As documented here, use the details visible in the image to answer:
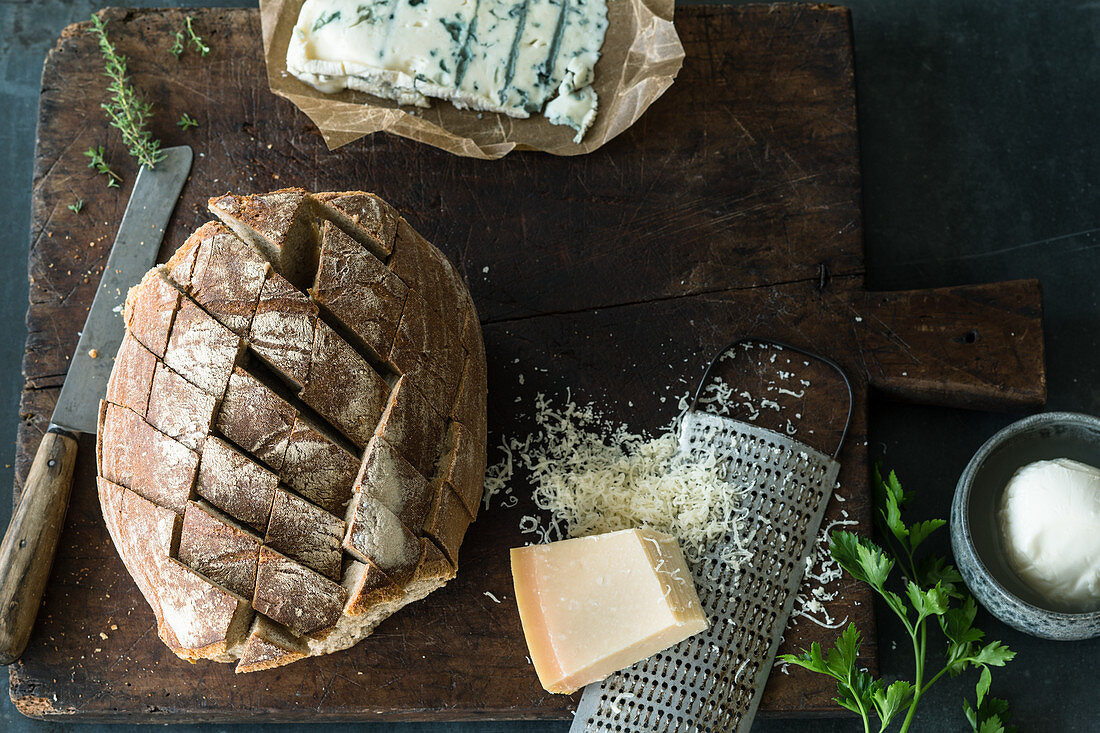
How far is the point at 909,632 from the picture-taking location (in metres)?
2.51

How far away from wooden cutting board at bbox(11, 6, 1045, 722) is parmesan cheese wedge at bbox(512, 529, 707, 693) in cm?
15

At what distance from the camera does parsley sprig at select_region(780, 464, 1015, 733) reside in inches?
93.3

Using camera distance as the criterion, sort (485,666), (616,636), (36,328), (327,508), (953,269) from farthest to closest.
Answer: (953,269)
(36,328)
(485,666)
(616,636)
(327,508)

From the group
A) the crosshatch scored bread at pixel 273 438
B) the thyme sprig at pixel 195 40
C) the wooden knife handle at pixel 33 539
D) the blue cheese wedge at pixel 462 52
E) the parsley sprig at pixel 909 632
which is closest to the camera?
the crosshatch scored bread at pixel 273 438

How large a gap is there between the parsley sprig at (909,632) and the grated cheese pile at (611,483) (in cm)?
36

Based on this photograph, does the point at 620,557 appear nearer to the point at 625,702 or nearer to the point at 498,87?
the point at 625,702

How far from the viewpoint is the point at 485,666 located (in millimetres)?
2590

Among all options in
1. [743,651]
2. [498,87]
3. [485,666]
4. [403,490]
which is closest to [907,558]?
[743,651]

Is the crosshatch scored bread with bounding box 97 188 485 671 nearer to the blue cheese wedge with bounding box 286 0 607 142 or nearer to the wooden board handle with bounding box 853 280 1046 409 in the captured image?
the blue cheese wedge with bounding box 286 0 607 142

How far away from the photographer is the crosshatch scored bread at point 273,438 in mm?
2049

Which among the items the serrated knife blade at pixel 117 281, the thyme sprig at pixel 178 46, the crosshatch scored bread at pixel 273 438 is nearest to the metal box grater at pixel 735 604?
the crosshatch scored bread at pixel 273 438

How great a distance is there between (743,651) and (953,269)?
1.53 meters

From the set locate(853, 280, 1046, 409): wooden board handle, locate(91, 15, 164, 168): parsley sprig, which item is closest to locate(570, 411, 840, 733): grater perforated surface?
locate(853, 280, 1046, 409): wooden board handle

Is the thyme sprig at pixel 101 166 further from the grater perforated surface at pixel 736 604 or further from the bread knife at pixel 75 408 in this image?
the grater perforated surface at pixel 736 604
